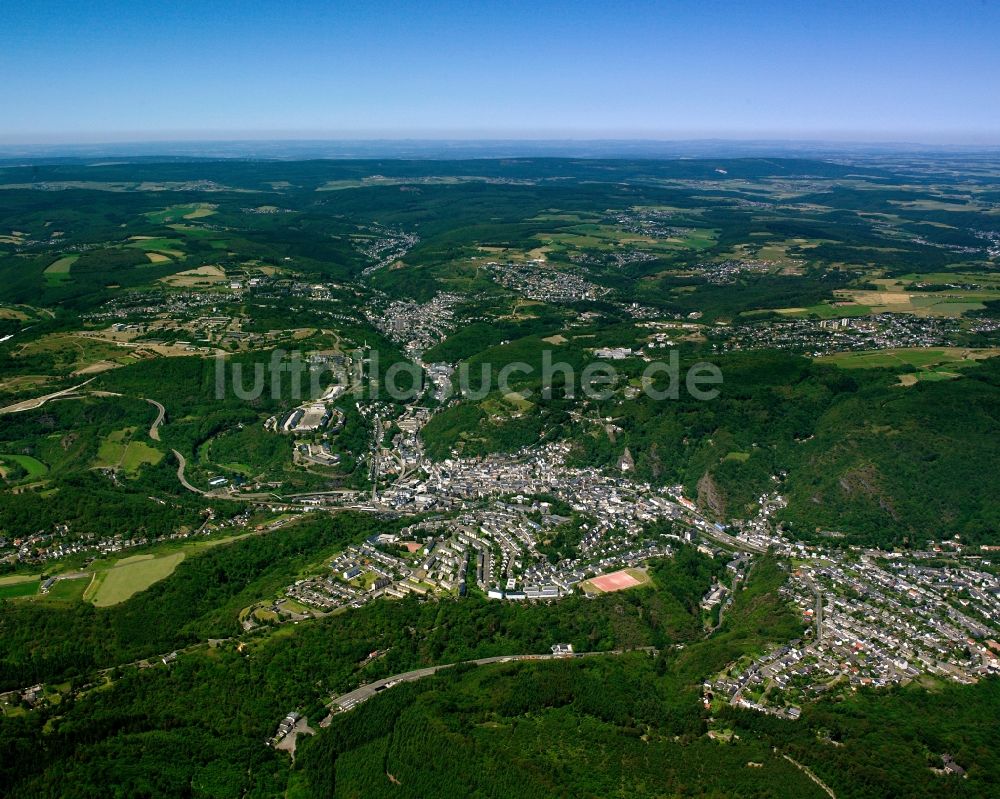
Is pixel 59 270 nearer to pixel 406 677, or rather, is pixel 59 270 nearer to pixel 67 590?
pixel 67 590

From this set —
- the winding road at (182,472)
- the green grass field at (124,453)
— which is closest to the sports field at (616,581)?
the winding road at (182,472)

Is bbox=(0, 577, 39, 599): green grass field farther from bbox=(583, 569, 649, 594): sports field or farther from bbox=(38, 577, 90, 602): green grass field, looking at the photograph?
bbox=(583, 569, 649, 594): sports field

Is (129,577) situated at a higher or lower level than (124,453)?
lower

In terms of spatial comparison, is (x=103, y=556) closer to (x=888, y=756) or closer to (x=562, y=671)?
(x=562, y=671)

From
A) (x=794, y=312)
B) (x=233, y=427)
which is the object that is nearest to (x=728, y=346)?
(x=794, y=312)

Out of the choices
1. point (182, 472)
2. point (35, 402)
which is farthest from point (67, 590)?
point (35, 402)

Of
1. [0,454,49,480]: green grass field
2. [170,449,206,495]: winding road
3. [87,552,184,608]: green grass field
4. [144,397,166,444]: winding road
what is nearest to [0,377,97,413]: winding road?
[0,454,49,480]: green grass field

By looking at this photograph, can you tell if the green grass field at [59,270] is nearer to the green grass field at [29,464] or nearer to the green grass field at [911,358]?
the green grass field at [29,464]

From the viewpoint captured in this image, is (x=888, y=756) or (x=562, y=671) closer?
(x=888, y=756)
